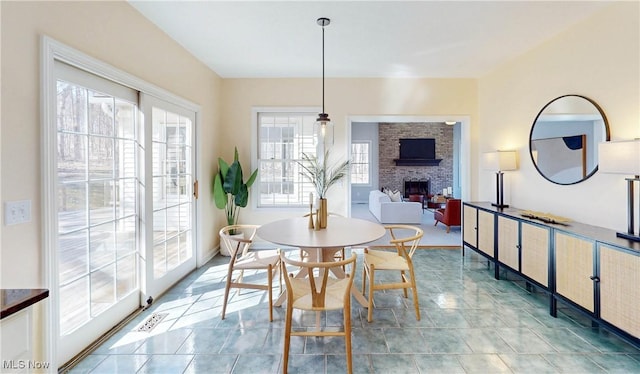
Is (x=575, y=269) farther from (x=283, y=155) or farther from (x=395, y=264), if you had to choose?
(x=283, y=155)

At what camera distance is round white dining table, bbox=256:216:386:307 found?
224 centimetres

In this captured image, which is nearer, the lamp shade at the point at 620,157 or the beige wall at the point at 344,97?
the lamp shade at the point at 620,157

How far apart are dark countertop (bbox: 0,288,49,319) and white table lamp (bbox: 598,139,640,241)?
342 centimetres

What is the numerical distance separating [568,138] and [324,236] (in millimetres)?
2675

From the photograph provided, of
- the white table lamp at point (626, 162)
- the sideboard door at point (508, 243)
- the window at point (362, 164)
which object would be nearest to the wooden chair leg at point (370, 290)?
the sideboard door at point (508, 243)

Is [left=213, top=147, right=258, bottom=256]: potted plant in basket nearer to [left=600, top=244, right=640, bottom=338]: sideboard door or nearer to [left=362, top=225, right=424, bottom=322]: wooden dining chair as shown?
[left=362, top=225, right=424, bottom=322]: wooden dining chair

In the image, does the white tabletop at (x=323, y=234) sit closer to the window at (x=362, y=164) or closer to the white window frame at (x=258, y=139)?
the white window frame at (x=258, y=139)

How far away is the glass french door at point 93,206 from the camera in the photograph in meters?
1.96

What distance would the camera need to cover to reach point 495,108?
4.29 metres

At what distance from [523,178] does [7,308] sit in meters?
4.54

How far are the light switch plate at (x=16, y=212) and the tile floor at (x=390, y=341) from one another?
3.51ft

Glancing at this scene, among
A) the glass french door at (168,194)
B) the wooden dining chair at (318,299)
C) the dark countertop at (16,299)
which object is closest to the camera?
the dark countertop at (16,299)

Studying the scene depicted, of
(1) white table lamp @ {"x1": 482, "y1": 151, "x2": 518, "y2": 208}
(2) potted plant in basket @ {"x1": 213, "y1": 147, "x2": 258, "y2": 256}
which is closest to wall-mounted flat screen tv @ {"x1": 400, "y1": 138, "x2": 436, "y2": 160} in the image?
(1) white table lamp @ {"x1": 482, "y1": 151, "x2": 518, "y2": 208}

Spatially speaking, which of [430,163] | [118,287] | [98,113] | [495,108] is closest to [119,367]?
[118,287]
